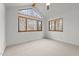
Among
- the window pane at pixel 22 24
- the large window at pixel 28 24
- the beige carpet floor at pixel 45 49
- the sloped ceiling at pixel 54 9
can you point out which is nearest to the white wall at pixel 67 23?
the sloped ceiling at pixel 54 9

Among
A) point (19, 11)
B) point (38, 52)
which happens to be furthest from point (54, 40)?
point (19, 11)

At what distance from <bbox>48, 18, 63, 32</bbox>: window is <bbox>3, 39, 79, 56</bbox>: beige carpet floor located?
Result: 0.23m

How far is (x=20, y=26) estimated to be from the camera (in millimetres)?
1669

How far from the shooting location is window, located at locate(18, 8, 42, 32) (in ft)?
5.48

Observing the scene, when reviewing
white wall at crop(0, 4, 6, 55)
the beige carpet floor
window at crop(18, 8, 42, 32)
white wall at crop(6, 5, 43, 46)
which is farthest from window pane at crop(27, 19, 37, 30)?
white wall at crop(0, 4, 6, 55)

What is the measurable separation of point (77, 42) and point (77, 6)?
611 mm

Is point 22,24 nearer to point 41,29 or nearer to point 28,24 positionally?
point 28,24

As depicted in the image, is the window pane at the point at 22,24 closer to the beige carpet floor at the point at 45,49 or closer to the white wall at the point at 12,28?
the white wall at the point at 12,28

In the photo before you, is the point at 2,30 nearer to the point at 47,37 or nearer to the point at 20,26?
the point at 20,26

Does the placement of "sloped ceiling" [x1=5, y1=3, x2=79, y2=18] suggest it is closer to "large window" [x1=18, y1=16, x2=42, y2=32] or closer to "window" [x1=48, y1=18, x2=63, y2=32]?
"window" [x1=48, y1=18, x2=63, y2=32]

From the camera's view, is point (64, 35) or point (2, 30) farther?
point (64, 35)

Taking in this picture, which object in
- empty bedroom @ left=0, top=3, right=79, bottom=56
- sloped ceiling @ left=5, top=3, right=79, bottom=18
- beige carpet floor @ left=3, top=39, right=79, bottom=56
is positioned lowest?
beige carpet floor @ left=3, top=39, right=79, bottom=56

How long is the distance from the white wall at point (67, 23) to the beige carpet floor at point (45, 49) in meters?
0.11

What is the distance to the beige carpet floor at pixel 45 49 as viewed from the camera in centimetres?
166
